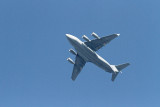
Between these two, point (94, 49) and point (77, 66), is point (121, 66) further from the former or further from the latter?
point (77, 66)

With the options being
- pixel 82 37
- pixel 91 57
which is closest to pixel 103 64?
pixel 91 57

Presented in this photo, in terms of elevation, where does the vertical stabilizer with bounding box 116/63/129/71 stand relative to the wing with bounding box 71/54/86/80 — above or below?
below

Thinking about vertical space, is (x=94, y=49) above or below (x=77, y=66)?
above

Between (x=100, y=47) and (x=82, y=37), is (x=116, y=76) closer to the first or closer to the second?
(x=100, y=47)

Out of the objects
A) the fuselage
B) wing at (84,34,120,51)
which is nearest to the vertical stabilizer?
the fuselage

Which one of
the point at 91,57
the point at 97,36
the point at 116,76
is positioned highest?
the point at 97,36

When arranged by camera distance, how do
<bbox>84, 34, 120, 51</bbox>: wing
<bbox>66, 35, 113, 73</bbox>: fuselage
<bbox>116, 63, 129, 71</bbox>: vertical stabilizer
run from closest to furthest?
<bbox>66, 35, 113, 73</bbox>: fuselage < <bbox>84, 34, 120, 51</bbox>: wing < <bbox>116, 63, 129, 71</bbox>: vertical stabilizer

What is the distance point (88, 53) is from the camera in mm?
100562

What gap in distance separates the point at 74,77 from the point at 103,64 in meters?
16.9

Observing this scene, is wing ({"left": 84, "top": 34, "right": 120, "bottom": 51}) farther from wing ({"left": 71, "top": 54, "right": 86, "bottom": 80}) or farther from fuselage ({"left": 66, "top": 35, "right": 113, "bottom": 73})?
wing ({"left": 71, "top": 54, "right": 86, "bottom": 80})

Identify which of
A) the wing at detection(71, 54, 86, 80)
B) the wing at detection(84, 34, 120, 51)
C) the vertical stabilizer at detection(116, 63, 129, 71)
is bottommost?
the vertical stabilizer at detection(116, 63, 129, 71)

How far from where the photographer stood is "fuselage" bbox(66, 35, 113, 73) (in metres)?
99.4

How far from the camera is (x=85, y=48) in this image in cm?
9994

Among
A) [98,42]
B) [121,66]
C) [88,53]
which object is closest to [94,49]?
[98,42]
